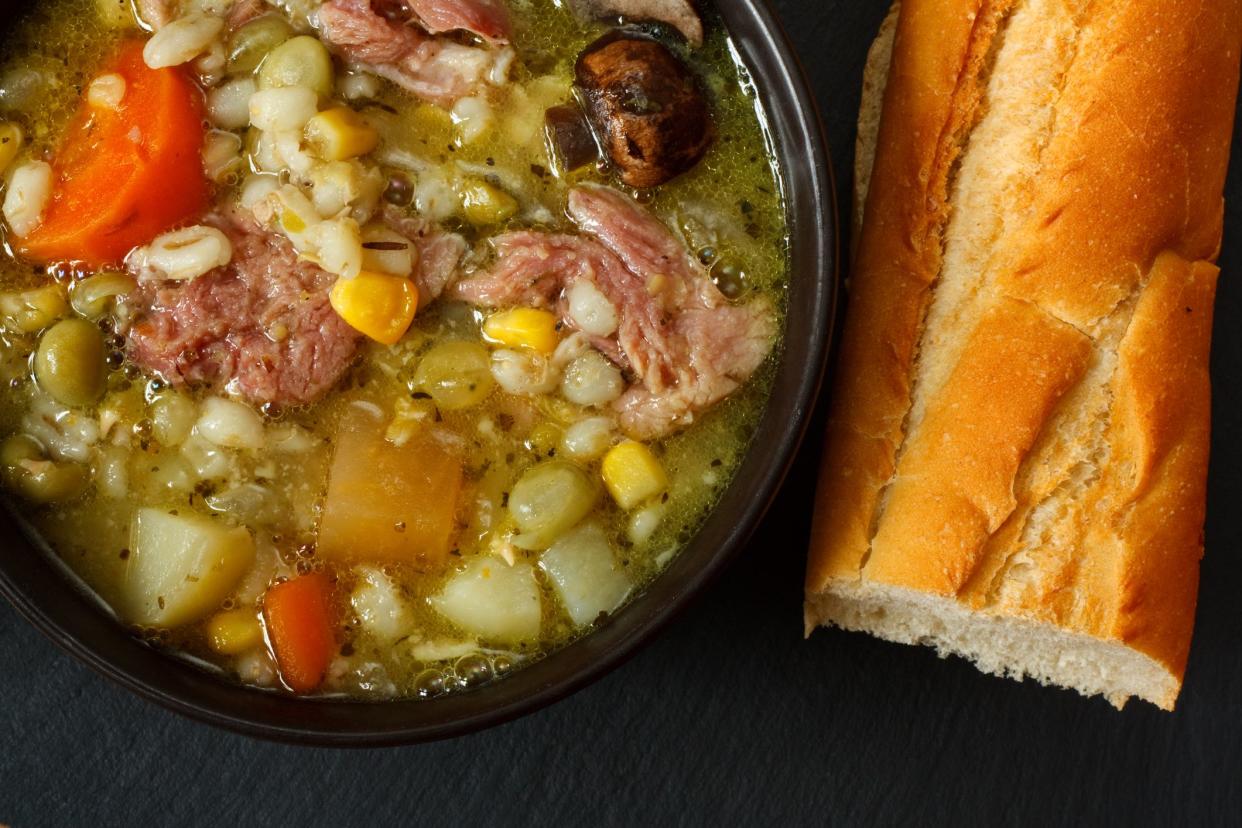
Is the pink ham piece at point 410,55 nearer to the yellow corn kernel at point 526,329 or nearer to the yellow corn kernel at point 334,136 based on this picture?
the yellow corn kernel at point 334,136

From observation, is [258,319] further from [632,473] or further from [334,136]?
[632,473]

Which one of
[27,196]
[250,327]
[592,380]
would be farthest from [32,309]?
[592,380]

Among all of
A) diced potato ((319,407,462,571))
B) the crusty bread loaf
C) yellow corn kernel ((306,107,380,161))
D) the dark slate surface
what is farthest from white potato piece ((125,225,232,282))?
the crusty bread loaf

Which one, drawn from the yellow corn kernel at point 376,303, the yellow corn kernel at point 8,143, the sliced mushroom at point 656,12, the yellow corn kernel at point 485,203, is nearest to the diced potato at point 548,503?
the yellow corn kernel at point 376,303

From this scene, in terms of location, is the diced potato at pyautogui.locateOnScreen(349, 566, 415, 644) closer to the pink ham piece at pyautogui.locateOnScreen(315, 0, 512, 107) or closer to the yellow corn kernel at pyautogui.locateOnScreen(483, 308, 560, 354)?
the yellow corn kernel at pyautogui.locateOnScreen(483, 308, 560, 354)

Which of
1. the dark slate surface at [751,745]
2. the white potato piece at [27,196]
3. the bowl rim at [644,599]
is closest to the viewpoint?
the bowl rim at [644,599]

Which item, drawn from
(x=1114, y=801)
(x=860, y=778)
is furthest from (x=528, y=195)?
(x=1114, y=801)
